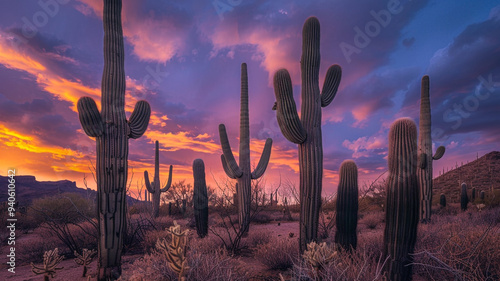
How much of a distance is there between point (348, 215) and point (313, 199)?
0.77m

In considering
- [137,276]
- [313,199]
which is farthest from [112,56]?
[313,199]

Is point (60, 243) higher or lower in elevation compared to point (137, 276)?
lower

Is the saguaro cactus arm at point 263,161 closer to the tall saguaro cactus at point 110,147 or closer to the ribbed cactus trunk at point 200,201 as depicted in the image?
the ribbed cactus trunk at point 200,201

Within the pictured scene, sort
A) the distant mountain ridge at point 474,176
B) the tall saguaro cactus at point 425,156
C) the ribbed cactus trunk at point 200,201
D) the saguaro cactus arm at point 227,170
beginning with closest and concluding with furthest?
the ribbed cactus trunk at point 200,201 → the saguaro cactus arm at point 227,170 → the tall saguaro cactus at point 425,156 → the distant mountain ridge at point 474,176

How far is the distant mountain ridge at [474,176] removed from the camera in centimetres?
2792

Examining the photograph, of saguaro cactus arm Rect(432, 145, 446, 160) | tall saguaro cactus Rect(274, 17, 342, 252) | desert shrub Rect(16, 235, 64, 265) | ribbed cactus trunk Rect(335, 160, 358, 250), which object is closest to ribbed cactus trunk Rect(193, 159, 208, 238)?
tall saguaro cactus Rect(274, 17, 342, 252)

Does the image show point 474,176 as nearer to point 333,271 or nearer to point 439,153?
point 439,153

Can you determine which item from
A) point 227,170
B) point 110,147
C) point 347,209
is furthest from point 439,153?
point 110,147

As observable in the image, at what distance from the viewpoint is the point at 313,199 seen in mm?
5656

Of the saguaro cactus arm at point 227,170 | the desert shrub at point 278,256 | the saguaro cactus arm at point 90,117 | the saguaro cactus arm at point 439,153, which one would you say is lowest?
the desert shrub at point 278,256

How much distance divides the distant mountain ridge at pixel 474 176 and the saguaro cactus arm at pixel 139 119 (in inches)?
1130

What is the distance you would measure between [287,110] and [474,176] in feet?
121

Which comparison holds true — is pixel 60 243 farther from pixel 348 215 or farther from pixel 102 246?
pixel 348 215

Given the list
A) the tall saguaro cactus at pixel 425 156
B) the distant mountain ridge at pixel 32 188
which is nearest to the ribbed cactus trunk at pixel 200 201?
the tall saguaro cactus at pixel 425 156
